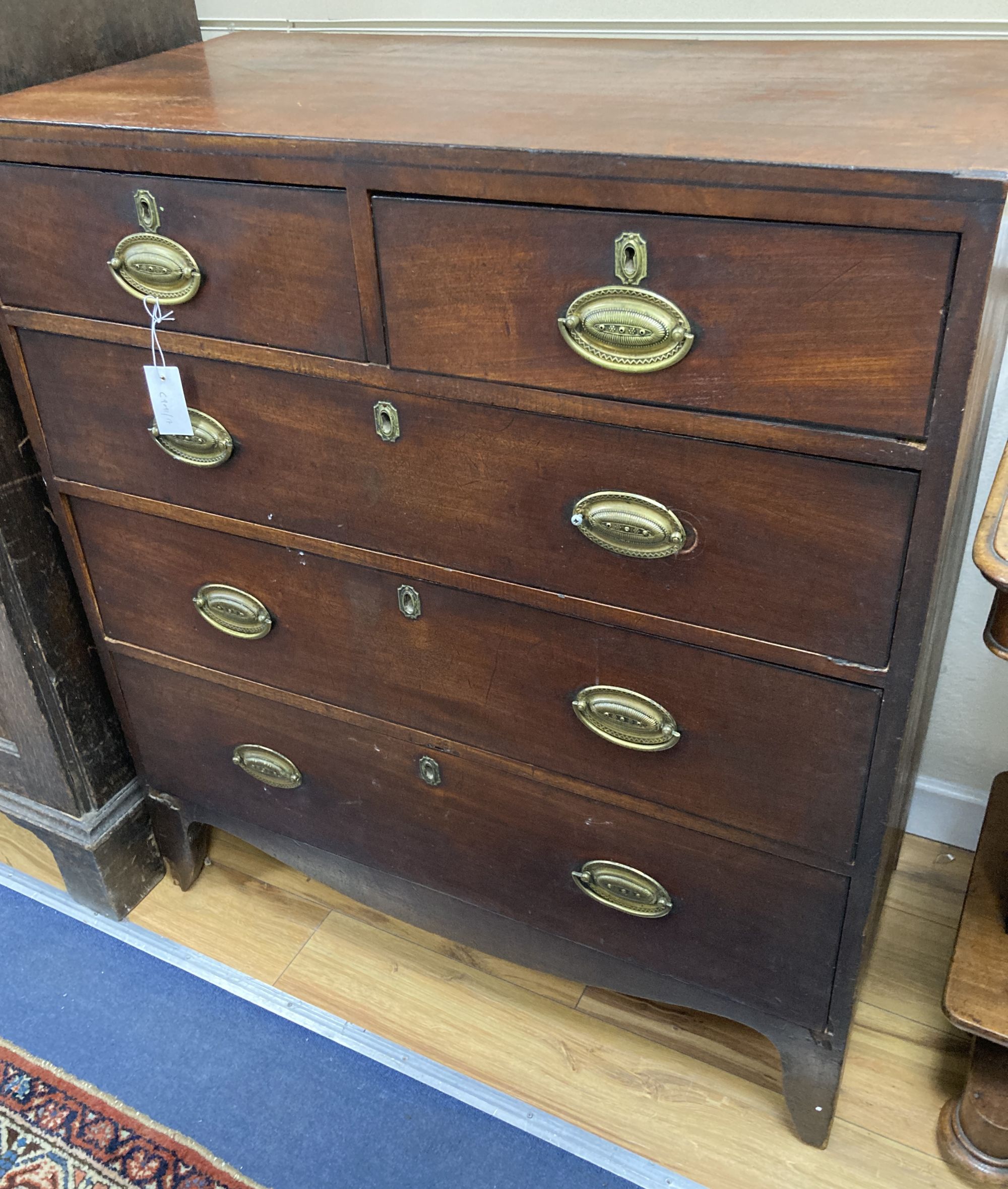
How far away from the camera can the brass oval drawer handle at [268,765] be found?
1244 mm

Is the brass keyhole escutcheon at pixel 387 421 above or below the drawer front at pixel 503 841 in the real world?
above

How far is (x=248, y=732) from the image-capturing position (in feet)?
4.09

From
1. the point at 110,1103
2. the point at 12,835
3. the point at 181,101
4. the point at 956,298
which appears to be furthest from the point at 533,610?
the point at 12,835

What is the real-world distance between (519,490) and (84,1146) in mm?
952

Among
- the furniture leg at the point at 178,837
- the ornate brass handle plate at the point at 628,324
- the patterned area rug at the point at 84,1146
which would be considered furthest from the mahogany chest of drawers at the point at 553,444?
the patterned area rug at the point at 84,1146

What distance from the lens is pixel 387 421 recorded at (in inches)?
35.7

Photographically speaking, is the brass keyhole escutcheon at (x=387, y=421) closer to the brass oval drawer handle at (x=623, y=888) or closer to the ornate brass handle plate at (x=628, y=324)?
the ornate brass handle plate at (x=628, y=324)

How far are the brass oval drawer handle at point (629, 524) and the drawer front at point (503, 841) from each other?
0.32m

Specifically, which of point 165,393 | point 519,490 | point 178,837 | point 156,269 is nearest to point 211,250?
point 156,269

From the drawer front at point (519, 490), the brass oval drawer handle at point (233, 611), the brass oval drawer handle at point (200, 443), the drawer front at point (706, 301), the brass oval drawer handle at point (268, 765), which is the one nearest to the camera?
the drawer front at point (706, 301)

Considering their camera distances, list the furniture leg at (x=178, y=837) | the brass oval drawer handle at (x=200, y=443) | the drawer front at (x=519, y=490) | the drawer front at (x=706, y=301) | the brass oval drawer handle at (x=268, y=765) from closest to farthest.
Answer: the drawer front at (x=706, y=301), the drawer front at (x=519, y=490), the brass oval drawer handle at (x=200, y=443), the brass oval drawer handle at (x=268, y=765), the furniture leg at (x=178, y=837)

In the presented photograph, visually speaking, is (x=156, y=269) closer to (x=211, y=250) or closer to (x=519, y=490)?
(x=211, y=250)

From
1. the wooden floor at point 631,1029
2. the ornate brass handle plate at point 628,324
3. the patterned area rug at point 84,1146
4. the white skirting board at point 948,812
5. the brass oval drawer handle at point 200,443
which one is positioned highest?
the ornate brass handle plate at point 628,324

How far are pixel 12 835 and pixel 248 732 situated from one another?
0.64 m
